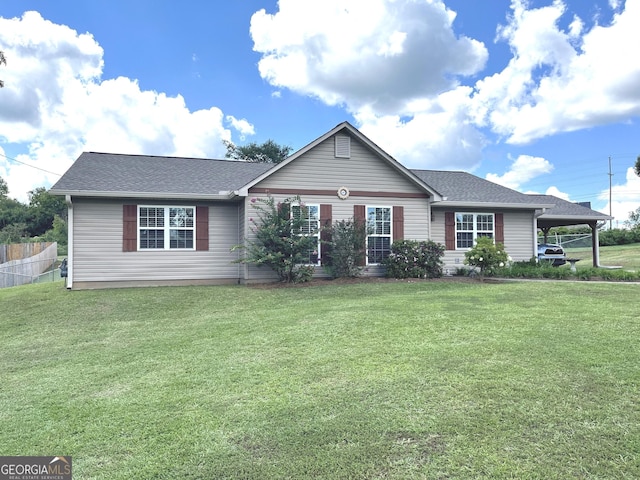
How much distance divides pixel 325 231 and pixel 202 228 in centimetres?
395

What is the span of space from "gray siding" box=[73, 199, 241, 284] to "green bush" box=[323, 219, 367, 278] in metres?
3.16

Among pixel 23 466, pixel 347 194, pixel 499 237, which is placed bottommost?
pixel 23 466

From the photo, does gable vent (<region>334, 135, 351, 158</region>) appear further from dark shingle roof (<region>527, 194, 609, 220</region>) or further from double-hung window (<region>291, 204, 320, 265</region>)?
dark shingle roof (<region>527, 194, 609, 220</region>)

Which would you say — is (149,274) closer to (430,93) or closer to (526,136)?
(430,93)

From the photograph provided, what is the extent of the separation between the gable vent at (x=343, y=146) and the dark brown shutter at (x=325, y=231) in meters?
1.77

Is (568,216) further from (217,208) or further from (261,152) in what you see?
(261,152)

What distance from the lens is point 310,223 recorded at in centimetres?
1334

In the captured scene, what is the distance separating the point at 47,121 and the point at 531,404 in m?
28.1

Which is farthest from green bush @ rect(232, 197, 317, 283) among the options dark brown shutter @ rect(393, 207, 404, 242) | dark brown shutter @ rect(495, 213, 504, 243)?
dark brown shutter @ rect(495, 213, 504, 243)

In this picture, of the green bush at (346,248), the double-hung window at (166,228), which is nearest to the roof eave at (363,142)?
the double-hung window at (166,228)

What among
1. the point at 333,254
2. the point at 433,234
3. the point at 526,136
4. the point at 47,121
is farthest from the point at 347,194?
the point at 47,121

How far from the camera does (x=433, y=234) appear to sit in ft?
50.8

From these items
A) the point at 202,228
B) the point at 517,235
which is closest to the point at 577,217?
the point at 517,235

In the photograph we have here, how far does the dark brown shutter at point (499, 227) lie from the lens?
1617 centimetres
